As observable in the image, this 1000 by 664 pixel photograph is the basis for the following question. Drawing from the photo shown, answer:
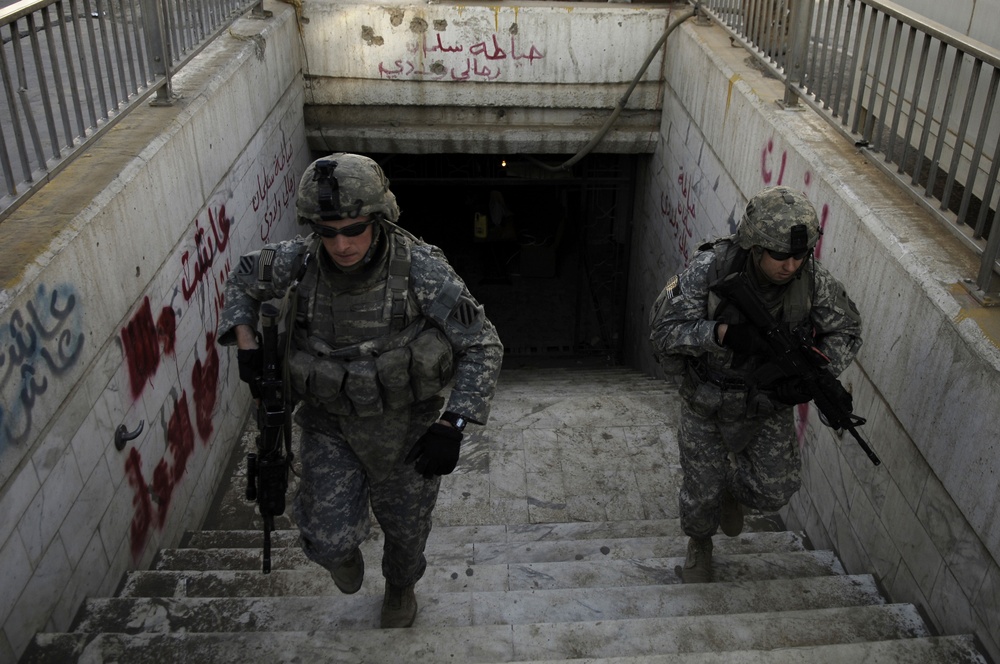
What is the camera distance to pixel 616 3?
833 centimetres

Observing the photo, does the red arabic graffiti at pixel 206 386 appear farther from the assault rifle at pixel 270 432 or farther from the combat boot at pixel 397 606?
the combat boot at pixel 397 606

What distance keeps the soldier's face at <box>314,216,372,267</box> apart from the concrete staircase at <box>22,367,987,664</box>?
1.30 meters

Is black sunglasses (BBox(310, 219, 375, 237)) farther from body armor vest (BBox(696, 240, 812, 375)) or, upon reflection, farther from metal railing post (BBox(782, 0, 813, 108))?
metal railing post (BBox(782, 0, 813, 108))

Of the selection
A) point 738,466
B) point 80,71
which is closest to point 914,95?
point 738,466

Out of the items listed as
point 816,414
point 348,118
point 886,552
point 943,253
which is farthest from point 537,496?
point 348,118

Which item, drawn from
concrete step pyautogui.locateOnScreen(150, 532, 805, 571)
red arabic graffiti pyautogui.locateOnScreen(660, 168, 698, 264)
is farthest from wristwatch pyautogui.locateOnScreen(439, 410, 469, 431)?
red arabic graffiti pyautogui.locateOnScreen(660, 168, 698, 264)

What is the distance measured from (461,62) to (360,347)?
6.20 metres

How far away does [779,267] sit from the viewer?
2.91 metres

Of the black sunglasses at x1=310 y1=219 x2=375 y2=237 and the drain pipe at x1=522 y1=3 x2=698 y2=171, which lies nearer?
the black sunglasses at x1=310 y1=219 x2=375 y2=237

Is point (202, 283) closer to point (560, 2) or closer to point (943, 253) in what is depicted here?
point (943, 253)

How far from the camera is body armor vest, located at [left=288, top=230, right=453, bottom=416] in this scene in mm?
2779

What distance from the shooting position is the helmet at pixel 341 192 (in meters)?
2.64

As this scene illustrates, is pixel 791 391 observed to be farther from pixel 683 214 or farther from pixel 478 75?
pixel 478 75

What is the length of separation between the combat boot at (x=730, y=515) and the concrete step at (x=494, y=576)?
127 mm
